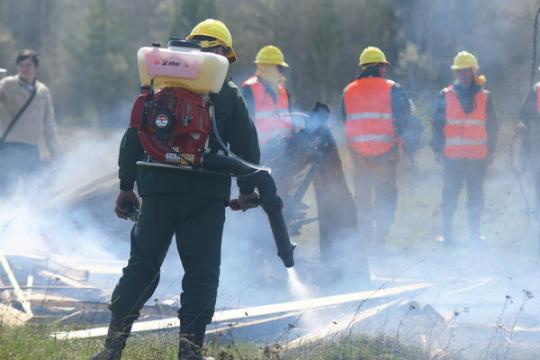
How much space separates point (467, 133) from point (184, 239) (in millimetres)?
7191

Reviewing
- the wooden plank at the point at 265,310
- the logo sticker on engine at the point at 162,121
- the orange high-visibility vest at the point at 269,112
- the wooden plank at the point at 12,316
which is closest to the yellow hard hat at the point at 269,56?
the orange high-visibility vest at the point at 269,112

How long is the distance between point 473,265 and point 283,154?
233cm

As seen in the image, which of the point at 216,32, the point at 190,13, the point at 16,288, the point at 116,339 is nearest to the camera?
the point at 116,339

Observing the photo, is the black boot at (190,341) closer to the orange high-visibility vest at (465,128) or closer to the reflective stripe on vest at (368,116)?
the reflective stripe on vest at (368,116)

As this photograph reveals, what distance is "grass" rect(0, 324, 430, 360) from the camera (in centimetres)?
529

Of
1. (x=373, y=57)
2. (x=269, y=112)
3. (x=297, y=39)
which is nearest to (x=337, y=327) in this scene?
(x=269, y=112)

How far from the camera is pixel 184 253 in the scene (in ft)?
16.8

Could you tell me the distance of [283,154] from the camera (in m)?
9.62

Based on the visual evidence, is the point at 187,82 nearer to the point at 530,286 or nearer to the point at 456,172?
the point at 530,286

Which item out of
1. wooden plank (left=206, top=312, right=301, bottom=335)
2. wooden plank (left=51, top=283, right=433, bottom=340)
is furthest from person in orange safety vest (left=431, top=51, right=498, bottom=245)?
wooden plank (left=206, top=312, right=301, bottom=335)

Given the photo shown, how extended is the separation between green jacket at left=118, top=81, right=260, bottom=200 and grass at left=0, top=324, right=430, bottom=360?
32.7 inches

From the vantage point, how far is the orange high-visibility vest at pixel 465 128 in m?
11.6

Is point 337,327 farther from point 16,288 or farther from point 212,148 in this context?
point 16,288

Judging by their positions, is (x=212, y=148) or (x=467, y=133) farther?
(x=467, y=133)
